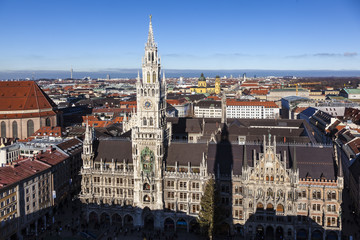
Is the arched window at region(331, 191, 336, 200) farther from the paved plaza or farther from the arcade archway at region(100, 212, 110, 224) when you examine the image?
the arcade archway at region(100, 212, 110, 224)

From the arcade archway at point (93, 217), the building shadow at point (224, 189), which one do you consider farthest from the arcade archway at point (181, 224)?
the arcade archway at point (93, 217)

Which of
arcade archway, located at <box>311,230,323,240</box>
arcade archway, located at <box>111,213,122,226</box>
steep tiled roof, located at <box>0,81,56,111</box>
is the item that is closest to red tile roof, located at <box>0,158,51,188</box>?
arcade archway, located at <box>111,213,122,226</box>

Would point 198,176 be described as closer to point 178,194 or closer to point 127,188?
point 178,194

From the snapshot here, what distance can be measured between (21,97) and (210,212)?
361 ft

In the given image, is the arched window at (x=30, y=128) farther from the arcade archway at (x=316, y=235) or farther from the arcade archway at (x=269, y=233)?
the arcade archway at (x=316, y=235)

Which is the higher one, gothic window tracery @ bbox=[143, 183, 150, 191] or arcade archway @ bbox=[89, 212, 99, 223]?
gothic window tracery @ bbox=[143, 183, 150, 191]

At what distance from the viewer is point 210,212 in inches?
2904

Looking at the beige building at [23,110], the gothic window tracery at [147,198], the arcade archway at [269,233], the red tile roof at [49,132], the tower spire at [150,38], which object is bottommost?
the arcade archway at [269,233]

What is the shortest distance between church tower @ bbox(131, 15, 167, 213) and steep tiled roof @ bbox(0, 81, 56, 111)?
277 feet

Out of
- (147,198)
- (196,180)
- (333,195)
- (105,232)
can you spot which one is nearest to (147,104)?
(196,180)

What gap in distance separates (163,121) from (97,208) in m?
25.6

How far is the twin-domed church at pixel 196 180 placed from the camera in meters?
75.6

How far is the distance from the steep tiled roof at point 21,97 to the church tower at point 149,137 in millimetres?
84282

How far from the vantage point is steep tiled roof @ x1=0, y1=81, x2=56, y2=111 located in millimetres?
148875
